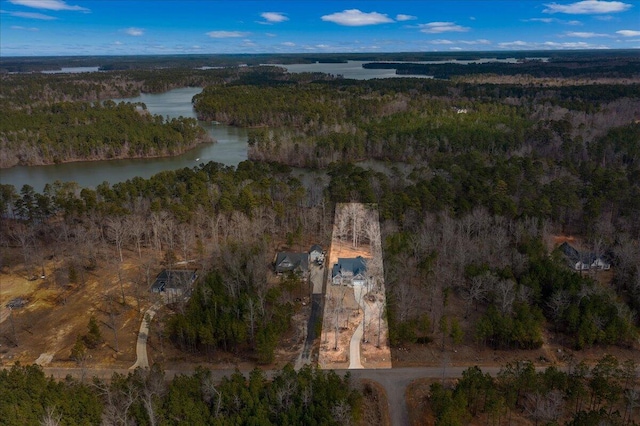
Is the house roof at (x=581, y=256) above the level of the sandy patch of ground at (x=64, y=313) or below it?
above

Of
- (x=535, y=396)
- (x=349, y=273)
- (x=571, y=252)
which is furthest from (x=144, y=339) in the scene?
(x=571, y=252)

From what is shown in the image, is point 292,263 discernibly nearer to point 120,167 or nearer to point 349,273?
point 349,273

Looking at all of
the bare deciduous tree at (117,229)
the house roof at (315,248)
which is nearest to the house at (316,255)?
the house roof at (315,248)

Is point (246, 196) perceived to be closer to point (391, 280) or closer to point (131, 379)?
point (391, 280)

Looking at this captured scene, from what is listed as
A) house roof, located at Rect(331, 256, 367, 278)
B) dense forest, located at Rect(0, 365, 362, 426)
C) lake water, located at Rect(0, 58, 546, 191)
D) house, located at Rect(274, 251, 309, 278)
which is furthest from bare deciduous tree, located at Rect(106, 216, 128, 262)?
lake water, located at Rect(0, 58, 546, 191)

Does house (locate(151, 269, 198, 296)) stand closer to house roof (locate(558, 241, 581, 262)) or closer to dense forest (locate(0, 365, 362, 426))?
dense forest (locate(0, 365, 362, 426))

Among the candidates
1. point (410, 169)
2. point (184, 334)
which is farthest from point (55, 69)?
point (184, 334)

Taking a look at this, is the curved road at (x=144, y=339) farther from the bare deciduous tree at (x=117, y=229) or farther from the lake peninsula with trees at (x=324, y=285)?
the bare deciduous tree at (x=117, y=229)
